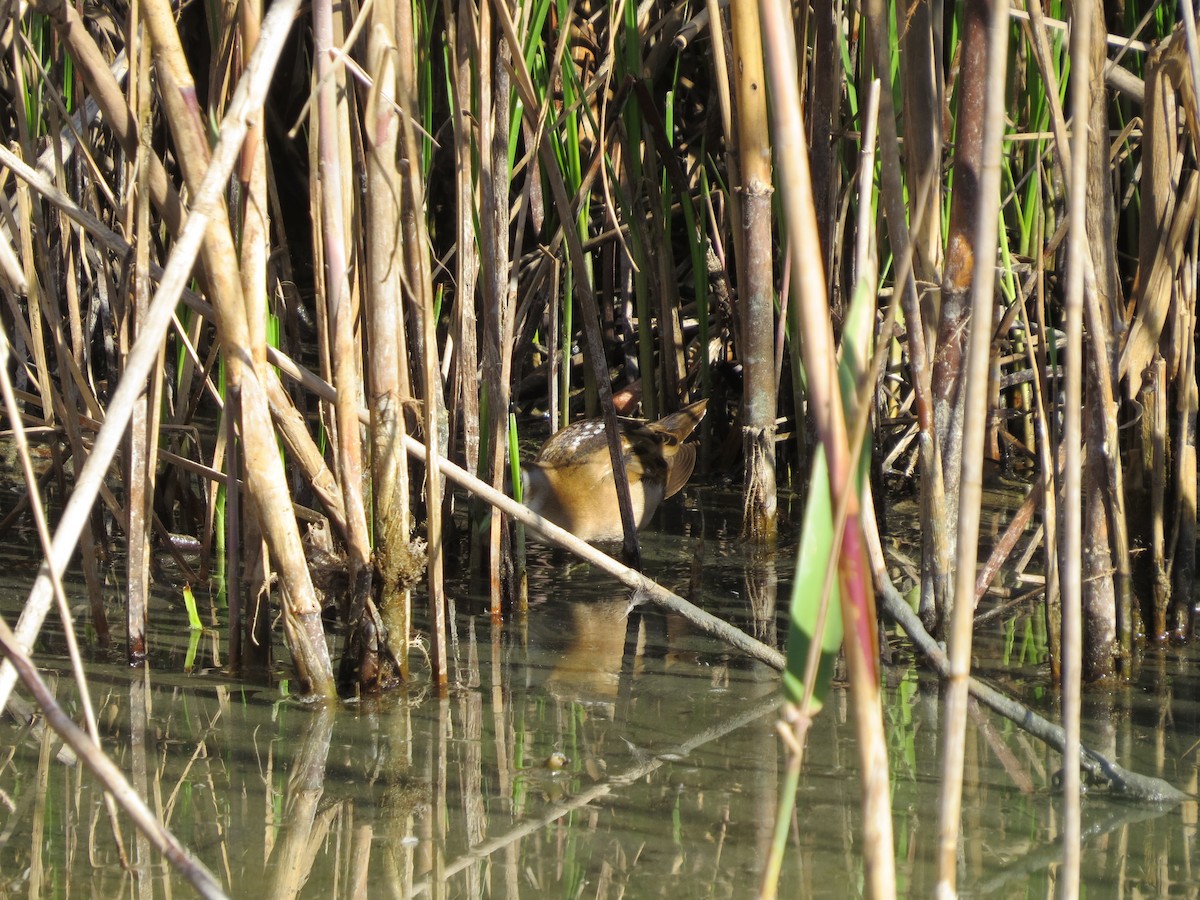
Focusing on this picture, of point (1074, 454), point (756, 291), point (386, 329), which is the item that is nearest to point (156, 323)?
point (386, 329)

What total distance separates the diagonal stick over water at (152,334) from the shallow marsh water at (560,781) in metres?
0.57

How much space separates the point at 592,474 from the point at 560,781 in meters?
1.69

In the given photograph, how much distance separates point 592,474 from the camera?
372 centimetres

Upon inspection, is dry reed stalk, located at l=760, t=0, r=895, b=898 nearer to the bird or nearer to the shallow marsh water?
the shallow marsh water

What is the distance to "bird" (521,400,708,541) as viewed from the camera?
369 centimetres

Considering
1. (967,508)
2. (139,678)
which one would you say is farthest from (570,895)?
(139,678)

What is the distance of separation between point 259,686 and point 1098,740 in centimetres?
160

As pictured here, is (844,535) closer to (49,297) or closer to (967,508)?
(967,508)

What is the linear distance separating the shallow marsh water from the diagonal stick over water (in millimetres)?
573

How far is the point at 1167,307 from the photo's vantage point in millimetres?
2410

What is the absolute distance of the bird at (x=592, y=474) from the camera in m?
3.69

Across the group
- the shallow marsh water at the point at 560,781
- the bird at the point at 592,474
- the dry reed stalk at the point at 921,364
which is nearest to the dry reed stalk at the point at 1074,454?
the shallow marsh water at the point at 560,781

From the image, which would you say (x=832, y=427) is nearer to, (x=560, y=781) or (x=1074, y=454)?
(x=1074, y=454)

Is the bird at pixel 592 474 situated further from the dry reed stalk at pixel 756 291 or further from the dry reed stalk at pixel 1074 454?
the dry reed stalk at pixel 1074 454
